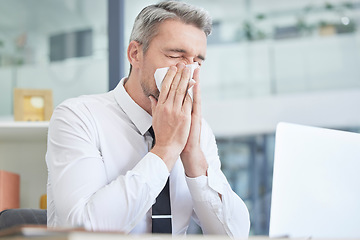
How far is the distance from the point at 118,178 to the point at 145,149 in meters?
0.30

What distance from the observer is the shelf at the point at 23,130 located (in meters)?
2.30

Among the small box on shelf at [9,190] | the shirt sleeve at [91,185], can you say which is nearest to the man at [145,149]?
the shirt sleeve at [91,185]

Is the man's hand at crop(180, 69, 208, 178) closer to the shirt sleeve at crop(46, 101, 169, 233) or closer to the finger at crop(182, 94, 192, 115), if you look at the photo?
the finger at crop(182, 94, 192, 115)

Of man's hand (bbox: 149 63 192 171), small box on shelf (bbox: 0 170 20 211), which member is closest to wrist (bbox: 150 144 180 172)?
man's hand (bbox: 149 63 192 171)

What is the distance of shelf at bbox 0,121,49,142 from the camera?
2.30 meters

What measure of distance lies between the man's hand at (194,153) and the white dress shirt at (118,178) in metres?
0.03

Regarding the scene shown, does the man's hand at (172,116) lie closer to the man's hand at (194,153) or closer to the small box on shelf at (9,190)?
the man's hand at (194,153)

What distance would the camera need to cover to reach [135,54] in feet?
6.07

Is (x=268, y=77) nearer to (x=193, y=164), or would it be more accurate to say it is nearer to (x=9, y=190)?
(x=9, y=190)

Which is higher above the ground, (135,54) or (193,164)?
(135,54)

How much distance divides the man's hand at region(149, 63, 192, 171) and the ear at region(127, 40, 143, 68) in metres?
0.21

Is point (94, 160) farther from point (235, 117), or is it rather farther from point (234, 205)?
point (235, 117)

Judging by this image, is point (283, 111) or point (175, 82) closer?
point (175, 82)

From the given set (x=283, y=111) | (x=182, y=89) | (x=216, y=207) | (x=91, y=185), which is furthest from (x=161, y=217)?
(x=283, y=111)
